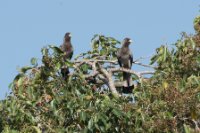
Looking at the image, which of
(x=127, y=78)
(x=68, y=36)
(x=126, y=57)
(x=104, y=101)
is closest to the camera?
(x=104, y=101)

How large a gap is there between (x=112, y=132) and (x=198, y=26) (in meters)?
1.92

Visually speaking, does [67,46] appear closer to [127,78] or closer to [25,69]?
[127,78]

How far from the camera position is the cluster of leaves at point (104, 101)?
8.36 metres

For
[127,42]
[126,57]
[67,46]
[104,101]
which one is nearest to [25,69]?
[104,101]

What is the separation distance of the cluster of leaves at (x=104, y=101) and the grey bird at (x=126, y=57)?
2.58 feet

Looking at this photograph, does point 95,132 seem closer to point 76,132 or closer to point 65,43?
point 76,132

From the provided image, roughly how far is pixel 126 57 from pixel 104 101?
3.23 m

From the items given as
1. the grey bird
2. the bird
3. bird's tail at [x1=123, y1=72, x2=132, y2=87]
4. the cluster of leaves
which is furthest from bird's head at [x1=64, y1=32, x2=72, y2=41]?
the cluster of leaves

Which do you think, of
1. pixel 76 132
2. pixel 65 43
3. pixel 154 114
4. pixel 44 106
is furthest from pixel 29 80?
pixel 65 43

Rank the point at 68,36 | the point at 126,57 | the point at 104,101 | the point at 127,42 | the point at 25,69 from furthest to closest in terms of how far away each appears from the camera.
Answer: the point at 68,36 → the point at 127,42 → the point at 126,57 → the point at 25,69 → the point at 104,101

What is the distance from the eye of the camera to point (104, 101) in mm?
8766

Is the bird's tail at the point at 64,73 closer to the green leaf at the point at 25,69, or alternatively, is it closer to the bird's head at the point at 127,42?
the green leaf at the point at 25,69

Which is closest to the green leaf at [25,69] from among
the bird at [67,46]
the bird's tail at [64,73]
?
the bird's tail at [64,73]

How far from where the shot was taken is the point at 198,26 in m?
9.85
